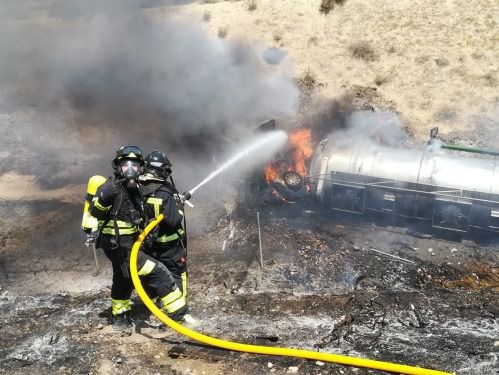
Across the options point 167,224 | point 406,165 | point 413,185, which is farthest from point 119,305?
point 406,165

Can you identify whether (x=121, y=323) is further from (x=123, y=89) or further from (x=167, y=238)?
(x=123, y=89)

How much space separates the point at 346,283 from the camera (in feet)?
23.4

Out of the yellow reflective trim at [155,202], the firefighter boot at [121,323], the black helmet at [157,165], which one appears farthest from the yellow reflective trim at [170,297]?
the black helmet at [157,165]

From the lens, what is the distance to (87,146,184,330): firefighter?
543cm

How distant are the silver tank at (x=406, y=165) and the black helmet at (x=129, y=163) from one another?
4.29m

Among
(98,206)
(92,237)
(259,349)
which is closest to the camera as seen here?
(259,349)

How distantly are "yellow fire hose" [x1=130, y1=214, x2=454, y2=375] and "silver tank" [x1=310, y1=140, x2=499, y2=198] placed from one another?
157 inches

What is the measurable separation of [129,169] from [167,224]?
0.80m

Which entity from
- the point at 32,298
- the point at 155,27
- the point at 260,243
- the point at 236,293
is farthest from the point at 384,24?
the point at 32,298

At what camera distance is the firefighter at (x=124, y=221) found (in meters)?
5.43

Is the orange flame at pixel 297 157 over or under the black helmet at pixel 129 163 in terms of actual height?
under

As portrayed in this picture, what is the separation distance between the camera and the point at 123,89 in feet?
49.5

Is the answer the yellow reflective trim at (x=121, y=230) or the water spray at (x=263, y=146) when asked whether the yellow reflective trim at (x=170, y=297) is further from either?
the water spray at (x=263, y=146)

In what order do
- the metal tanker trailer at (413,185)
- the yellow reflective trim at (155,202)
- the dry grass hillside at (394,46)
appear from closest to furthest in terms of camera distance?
1. the yellow reflective trim at (155,202)
2. the metal tanker trailer at (413,185)
3. the dry grass hillside at (394,46)
